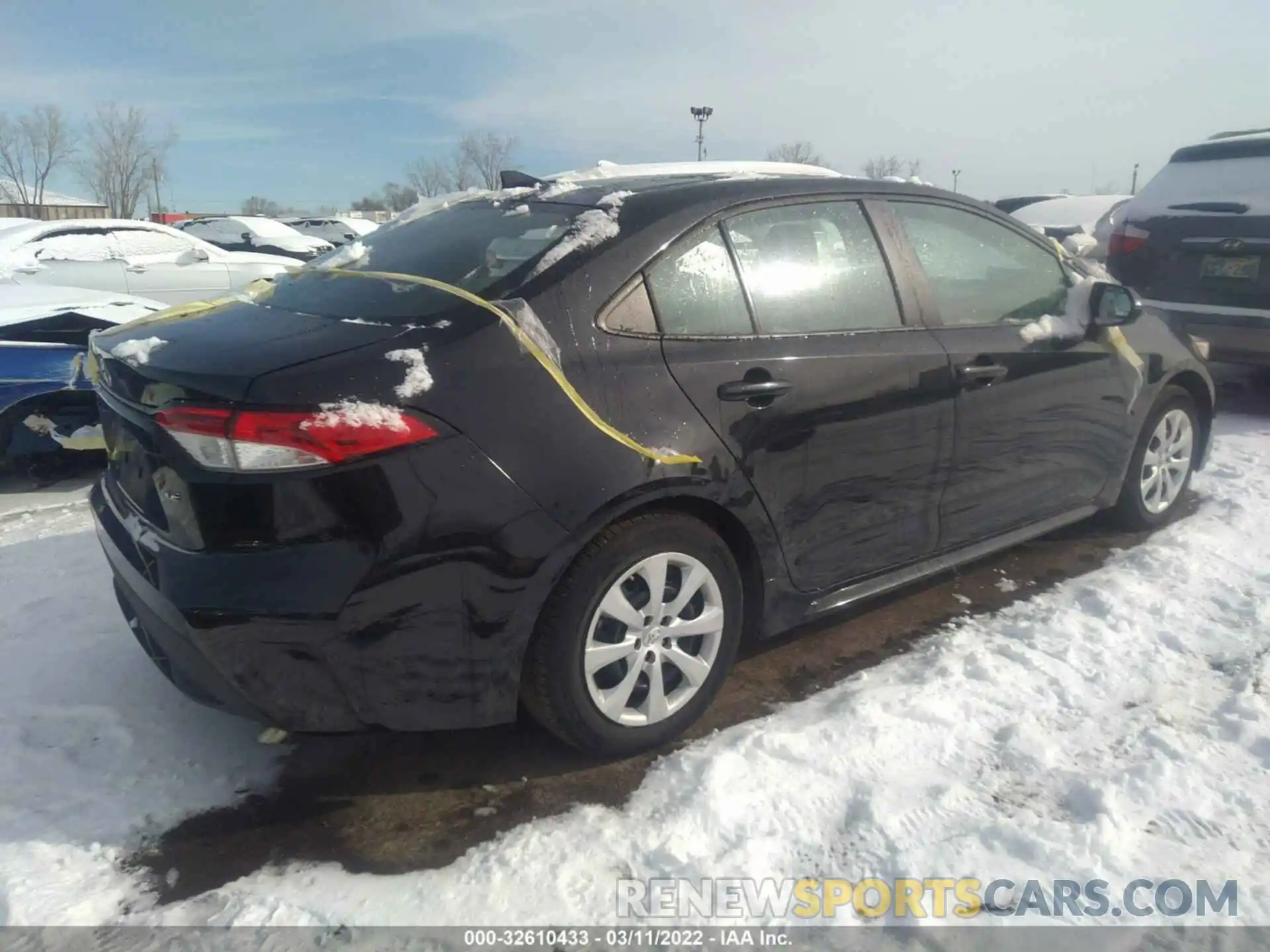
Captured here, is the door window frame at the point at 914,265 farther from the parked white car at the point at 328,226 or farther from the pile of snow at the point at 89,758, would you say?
the parked white car at the point at 328,226

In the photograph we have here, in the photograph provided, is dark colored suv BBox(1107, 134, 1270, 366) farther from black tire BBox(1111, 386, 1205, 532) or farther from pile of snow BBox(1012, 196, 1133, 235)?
pile of snow BBox(1012, 196, 1133, 235)

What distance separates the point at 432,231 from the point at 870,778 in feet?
7.11

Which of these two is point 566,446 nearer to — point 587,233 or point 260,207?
point 587,233

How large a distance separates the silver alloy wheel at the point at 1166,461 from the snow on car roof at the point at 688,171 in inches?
81.9

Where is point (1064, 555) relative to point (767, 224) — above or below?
below

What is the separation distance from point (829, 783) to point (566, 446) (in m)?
1.16

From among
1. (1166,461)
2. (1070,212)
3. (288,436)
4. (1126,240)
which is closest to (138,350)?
(288,436)

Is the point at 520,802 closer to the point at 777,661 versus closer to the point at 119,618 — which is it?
the point at 777,661

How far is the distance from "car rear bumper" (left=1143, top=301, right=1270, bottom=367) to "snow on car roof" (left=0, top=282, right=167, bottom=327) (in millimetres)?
6411

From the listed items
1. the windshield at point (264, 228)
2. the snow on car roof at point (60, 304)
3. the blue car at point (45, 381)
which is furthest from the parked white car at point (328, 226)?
the blue car at point (45, 381)

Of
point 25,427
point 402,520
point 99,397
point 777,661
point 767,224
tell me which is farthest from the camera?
point 25,427

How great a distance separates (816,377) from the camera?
9.59 feet

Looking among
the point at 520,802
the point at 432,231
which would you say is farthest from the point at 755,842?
the point at 432,231

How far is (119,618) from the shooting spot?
3541 mm
